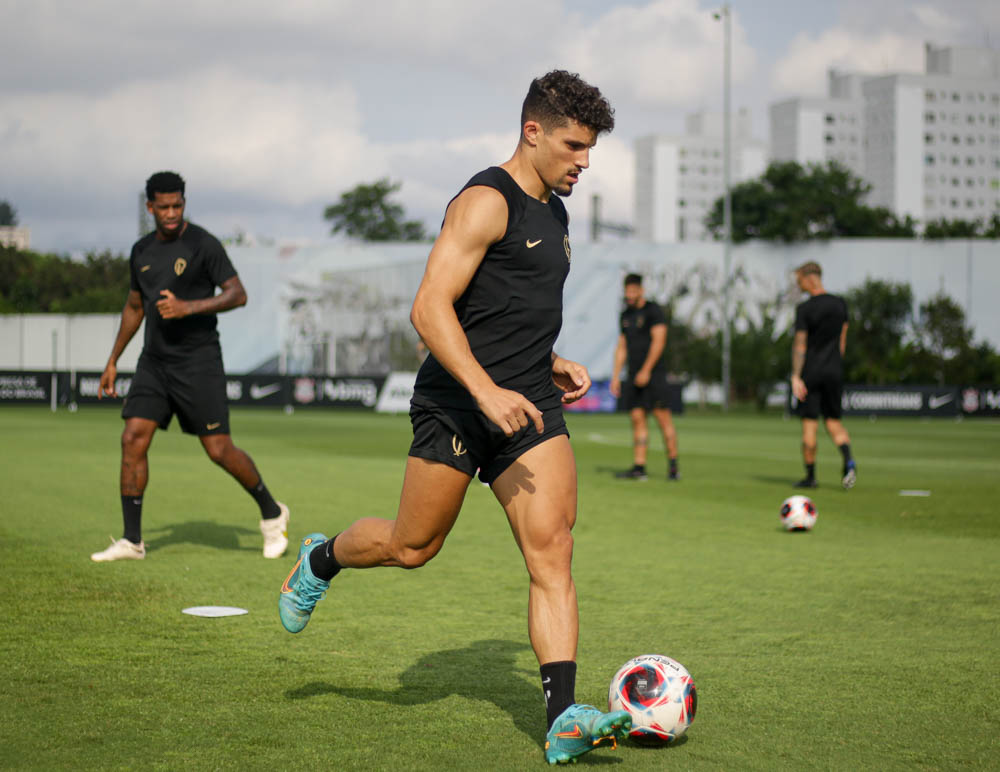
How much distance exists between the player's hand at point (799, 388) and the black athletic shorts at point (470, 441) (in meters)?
8.88

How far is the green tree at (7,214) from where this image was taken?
12520cm

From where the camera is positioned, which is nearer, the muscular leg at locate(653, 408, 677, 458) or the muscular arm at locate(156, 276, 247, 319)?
the muscular arm at locate(156, 276, 247, 319)

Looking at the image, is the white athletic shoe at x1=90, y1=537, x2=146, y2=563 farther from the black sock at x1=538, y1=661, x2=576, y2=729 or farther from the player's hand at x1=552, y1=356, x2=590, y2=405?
the black sock at x1=538, y1=661, x2=576, y2=729

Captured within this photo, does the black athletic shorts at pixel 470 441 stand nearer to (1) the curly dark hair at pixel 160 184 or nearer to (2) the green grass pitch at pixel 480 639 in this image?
(2) the green grass pitch at pixel 480 639

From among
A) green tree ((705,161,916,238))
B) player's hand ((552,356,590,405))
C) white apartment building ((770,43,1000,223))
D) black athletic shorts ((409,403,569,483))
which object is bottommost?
black athletic shorts ((409,403,569,483))

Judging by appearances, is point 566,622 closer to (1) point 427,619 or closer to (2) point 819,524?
(1) point 427,619

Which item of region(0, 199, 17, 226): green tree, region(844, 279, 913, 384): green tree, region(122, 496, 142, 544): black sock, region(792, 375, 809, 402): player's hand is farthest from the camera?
region(0, 199, 17, 226): green tree

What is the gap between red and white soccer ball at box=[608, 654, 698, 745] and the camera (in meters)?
3.75

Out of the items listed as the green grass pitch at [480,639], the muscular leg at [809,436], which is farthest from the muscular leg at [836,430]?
the green grass pitch at [480,639]

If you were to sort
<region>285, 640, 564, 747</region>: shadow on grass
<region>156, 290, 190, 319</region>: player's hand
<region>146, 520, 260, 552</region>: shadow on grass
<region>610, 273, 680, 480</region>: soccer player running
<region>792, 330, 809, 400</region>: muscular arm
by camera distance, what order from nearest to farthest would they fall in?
→ <region>285, 640, 564, 747</region>: shadow on grass → <region>156, 290, 190, 319</region>: player's hand → <region>146, 520, 260, 552</region>: shadow on grass → <region>792, 330, 809, 400</region>: muscular arm → <region>610, 273, 680, 480</region>: soccer player running

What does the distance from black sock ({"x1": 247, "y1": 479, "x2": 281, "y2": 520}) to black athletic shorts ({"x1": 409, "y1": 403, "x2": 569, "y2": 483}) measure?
146 inches

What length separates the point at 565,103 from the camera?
147 inches

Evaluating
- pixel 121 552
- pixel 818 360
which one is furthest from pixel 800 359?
pixel 121 552


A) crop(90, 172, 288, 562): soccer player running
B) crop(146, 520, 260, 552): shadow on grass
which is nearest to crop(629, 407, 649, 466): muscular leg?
crop(146, 520, 260, 552): shadow on grass
